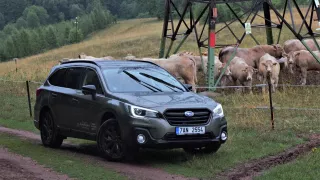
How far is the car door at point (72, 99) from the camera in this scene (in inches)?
473

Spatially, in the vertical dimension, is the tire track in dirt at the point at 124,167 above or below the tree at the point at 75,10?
above

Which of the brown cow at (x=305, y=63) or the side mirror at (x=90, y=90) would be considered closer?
the side mirror at (x=90, y=90)

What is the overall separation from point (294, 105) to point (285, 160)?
6.43 metres

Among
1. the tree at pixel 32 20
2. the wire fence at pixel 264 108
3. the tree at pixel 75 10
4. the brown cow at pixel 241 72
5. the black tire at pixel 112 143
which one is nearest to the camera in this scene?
the black tire at pixel 112 143

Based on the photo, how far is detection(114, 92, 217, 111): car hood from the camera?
10.5 meters

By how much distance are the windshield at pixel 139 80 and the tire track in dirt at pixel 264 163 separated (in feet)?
7.08

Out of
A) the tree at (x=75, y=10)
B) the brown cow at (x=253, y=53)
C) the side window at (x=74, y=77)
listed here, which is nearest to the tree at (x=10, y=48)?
the tree at (x=75, y=10)

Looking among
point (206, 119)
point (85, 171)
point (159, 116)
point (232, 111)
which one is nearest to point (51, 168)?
point (85, 171)

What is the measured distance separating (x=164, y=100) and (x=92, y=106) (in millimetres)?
1488

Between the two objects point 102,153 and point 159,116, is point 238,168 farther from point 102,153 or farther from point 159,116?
point 102,153

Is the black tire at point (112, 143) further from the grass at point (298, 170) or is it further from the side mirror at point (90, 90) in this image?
the grass at point (298, 170)

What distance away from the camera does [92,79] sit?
12.0 metres

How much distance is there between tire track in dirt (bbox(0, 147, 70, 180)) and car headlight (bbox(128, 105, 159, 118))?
156cm

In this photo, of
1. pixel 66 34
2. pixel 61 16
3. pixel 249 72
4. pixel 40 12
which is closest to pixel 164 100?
pixel 249 72
